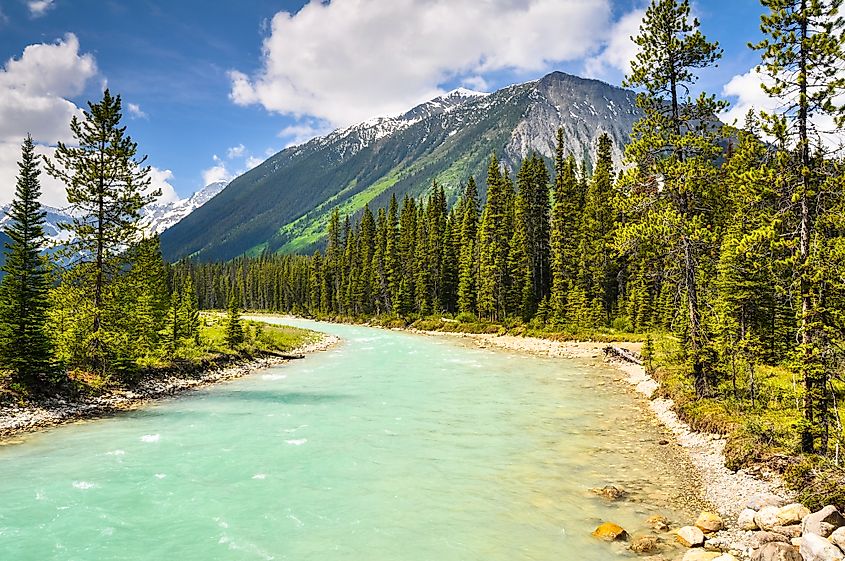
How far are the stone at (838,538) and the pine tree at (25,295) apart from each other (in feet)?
98.7

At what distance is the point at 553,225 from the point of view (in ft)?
235

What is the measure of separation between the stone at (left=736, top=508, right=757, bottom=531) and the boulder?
0.31 feet

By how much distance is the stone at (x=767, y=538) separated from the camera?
1043cm

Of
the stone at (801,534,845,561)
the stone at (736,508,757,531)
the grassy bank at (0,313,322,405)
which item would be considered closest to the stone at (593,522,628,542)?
the stone at (736,508,757,531)

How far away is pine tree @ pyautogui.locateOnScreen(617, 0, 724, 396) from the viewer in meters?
20.9

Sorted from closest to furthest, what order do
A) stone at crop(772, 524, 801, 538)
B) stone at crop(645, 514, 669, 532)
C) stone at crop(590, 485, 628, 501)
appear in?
stone at crop(772, 524, 801, 538)
stone at crop(645, 514, 669, 532)
stone at crop(590, 485, 628, 501)

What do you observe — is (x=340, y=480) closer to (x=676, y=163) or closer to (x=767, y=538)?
(x=767, y=538)

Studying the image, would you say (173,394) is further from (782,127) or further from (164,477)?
(782,127)

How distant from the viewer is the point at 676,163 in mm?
21047

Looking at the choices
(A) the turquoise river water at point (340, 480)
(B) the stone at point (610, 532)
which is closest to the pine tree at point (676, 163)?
(A) the turquoise river water at point (340, 480)

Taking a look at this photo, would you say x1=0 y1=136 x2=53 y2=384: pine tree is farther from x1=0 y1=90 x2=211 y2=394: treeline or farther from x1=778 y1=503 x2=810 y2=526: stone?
x1=778 y1=503 x2=810 y2=526: stone

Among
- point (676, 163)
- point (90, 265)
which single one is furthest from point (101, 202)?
point (676, 163)

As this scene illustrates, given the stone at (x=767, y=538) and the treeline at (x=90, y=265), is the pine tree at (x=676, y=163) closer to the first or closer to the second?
the stone at (x=767, y=538)

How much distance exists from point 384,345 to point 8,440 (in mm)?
41709
